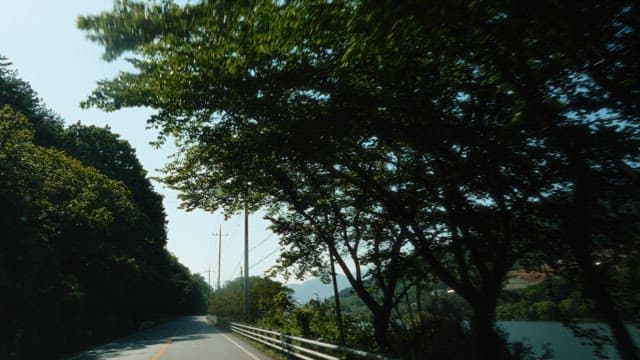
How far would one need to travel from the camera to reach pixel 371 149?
34.4 ft

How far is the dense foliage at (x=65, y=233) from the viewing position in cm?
2005

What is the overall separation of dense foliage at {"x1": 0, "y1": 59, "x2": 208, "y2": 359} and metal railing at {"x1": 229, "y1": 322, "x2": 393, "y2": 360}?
896 centimetres

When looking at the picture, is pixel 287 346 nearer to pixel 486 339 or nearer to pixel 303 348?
pixel 303 348

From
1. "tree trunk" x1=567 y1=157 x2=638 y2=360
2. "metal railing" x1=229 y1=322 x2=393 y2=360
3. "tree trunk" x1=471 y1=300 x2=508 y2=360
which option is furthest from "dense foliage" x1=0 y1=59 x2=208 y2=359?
"tree trunk" x1=567 y1=157 x2=638 y2=360

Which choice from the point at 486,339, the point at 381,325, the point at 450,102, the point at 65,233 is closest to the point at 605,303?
the point at 486,339

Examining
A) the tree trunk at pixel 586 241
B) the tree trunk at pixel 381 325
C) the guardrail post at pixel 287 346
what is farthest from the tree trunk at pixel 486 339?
the guardrail post at pixel 287 346

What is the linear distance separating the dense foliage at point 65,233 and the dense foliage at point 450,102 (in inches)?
557

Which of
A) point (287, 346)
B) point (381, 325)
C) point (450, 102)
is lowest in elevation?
point (287, 346)

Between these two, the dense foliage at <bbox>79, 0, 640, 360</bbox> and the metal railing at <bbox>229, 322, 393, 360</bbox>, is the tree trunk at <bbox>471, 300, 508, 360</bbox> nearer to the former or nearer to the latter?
the dense foliage at <bbox>79, 0, 640, 360</bbox>

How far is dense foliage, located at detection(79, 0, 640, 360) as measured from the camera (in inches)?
210

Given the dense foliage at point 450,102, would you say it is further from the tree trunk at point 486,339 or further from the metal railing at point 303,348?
the metal railing at point 303,348

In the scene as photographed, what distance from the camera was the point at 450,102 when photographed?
25.9ft

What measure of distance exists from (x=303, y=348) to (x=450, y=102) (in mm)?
9044

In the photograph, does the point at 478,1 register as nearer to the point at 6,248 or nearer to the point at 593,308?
the point at 593,308
